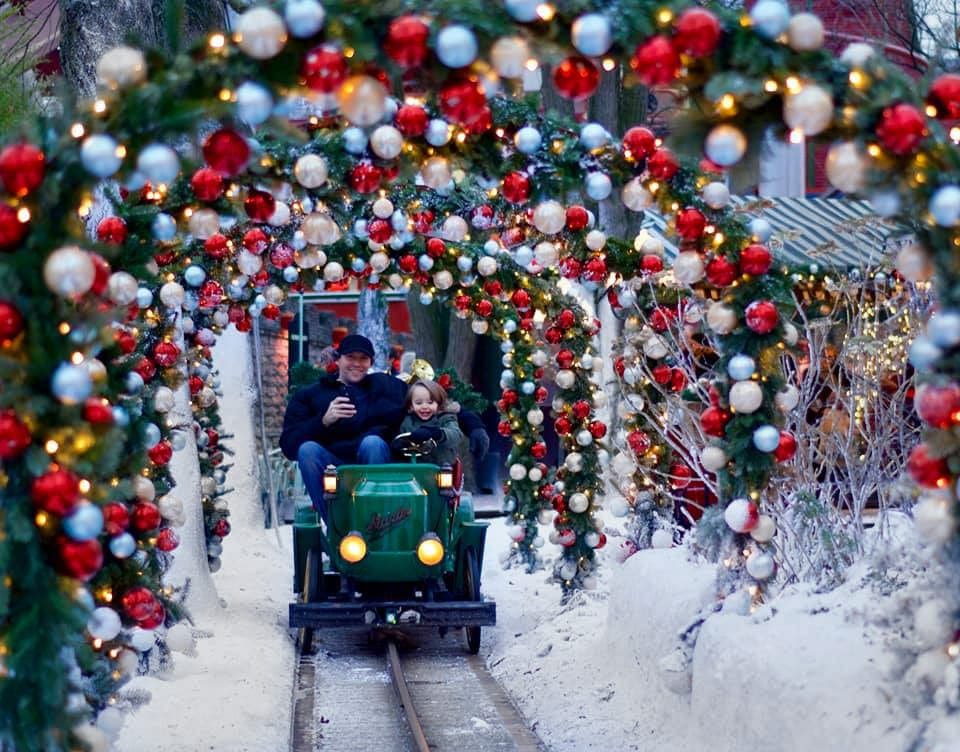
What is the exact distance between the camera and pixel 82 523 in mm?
3768

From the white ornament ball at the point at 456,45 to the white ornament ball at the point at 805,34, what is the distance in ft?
3.28

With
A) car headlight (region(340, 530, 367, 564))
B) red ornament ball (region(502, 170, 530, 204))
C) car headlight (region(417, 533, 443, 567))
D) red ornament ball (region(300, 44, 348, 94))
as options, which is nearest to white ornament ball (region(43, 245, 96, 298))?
red ornament ball (region(300, 44, 348, 94))

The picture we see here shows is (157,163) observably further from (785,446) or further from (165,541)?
(785,446)

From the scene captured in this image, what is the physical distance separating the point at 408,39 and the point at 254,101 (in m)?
0.50

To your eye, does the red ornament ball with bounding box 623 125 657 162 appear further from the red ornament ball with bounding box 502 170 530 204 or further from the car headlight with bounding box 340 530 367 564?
the car headlight with bounding box 340 530 367 564

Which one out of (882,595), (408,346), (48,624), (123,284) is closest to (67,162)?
(123,284)

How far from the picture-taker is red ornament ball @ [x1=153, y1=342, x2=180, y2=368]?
6645mm

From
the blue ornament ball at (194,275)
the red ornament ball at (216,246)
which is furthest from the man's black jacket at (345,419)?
the red ornament ball at (216,246)

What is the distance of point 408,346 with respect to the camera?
22625 mm

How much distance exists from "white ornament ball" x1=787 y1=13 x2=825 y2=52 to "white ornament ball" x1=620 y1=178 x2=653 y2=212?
1.58 m

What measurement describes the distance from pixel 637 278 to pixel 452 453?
194cm

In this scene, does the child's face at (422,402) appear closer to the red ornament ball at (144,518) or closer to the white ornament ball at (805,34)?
the red ornament ball at (144,518)

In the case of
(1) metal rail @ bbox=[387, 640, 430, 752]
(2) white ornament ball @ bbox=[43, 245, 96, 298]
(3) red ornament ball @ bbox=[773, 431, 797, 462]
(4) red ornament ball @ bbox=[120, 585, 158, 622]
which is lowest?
(1) metal rail @ bbox=[387, 640, 430, 752]

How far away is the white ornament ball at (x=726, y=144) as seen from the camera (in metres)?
3.98
